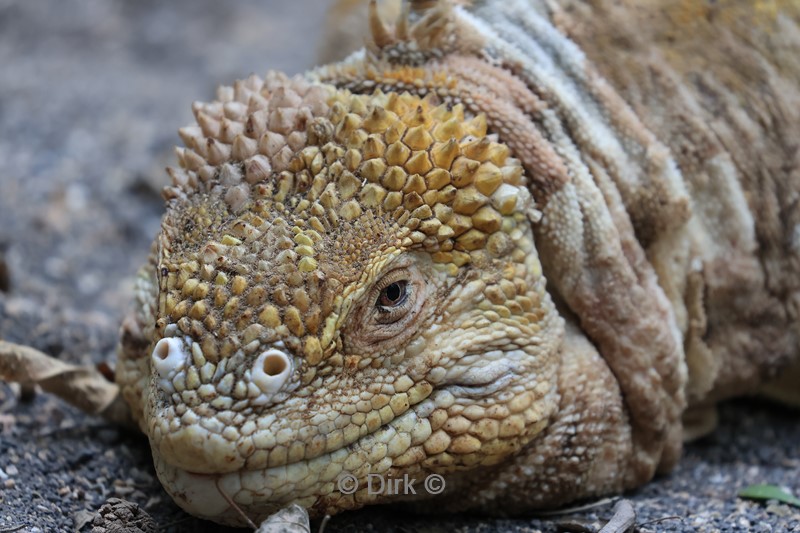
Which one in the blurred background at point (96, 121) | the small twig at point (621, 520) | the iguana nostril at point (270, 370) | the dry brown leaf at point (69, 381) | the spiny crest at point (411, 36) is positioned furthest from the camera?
the blurred background at point (96, 121)

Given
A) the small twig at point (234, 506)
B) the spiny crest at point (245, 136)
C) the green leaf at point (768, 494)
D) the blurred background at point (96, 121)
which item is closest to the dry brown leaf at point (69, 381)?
the blurred background at point (96, 121)

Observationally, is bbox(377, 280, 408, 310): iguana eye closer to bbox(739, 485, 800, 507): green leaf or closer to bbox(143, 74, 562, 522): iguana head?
bbox(143, 74, 562, 522): iguana head

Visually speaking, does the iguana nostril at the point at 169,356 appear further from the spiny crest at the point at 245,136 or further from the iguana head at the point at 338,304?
the spiny crest at the point at 245,136

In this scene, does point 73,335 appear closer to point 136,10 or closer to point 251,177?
point 251,177

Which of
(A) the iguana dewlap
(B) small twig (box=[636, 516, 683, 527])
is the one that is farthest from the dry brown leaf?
(B) small twig (box=[636, 516, 683, 527])

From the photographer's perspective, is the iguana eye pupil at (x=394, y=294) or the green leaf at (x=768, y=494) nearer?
the iguana eye pupil at (x=394, y=294)

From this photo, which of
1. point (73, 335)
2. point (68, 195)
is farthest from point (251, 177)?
point (68, 195)

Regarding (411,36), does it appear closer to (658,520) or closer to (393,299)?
(393,299)
